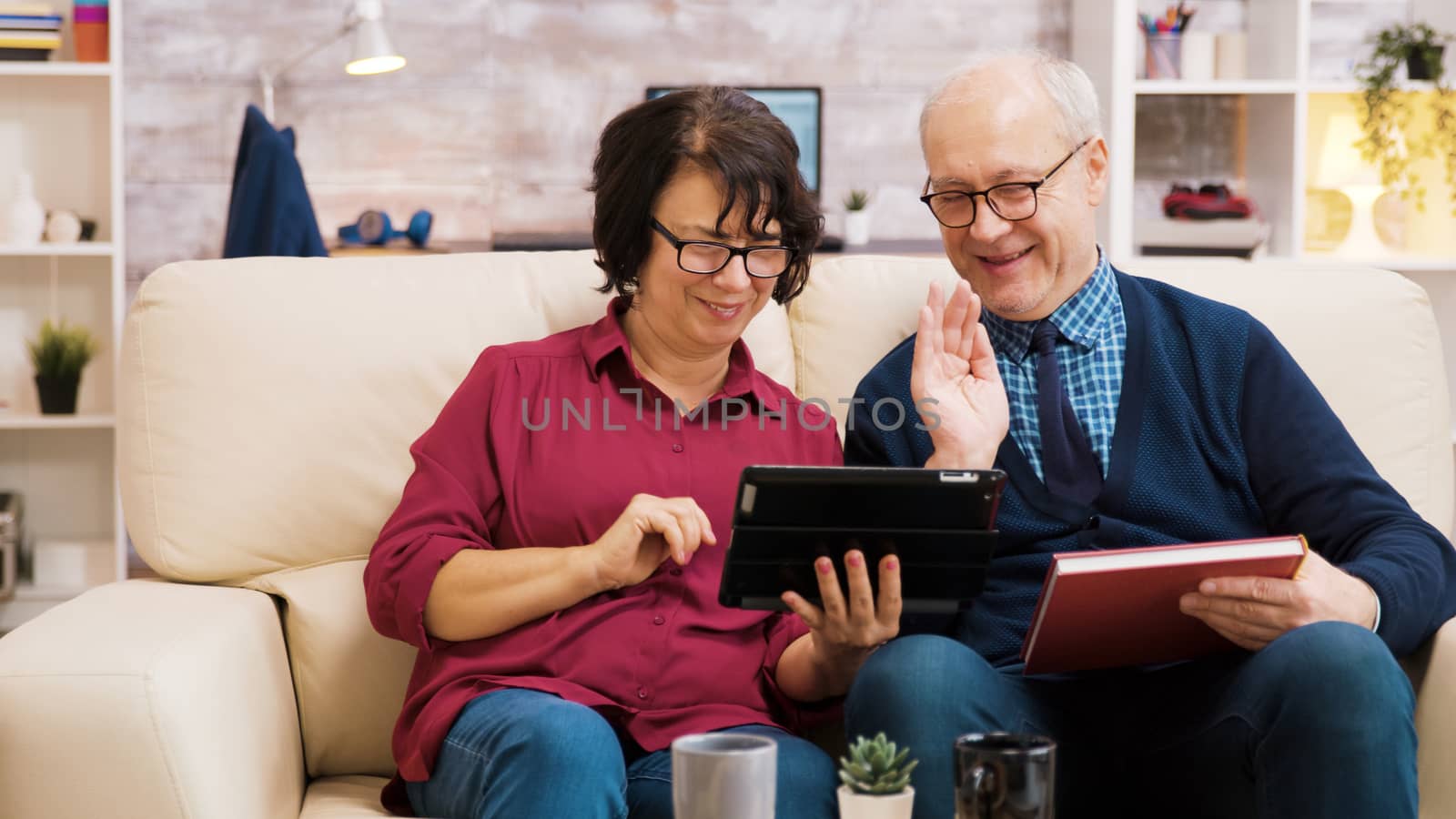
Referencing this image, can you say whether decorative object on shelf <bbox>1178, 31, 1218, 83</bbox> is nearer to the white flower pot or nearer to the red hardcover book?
the red hardcover book

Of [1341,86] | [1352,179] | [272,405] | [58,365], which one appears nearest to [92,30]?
[58,365]

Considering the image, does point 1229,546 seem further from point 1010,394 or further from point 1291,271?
point 1291,271

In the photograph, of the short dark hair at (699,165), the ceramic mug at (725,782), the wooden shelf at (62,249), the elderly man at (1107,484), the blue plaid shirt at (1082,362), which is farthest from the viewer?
the wooden shelf at (62,249)

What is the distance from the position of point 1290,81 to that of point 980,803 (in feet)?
11.2

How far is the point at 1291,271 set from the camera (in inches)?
76.5

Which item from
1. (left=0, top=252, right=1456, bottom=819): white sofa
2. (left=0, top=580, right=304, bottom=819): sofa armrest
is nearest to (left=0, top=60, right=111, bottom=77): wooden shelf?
(left=0, top=252, right=1456, bottom=819): white sofa

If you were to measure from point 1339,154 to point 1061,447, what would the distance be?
289cm

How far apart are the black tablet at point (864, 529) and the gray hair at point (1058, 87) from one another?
622 mm

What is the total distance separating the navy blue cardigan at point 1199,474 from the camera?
5.14 feet

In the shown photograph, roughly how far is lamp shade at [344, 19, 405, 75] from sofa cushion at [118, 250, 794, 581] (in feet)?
6.23

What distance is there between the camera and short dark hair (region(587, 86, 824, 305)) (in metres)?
1.56

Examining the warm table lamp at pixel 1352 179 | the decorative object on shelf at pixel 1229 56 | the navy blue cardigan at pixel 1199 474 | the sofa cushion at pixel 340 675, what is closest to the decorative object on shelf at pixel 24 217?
the sofa cushion at pixel 340 675

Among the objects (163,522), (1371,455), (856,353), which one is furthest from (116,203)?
(1371,455)

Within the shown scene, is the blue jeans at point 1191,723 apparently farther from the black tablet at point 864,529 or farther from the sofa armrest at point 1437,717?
the sofa armrest at point 1437,717
